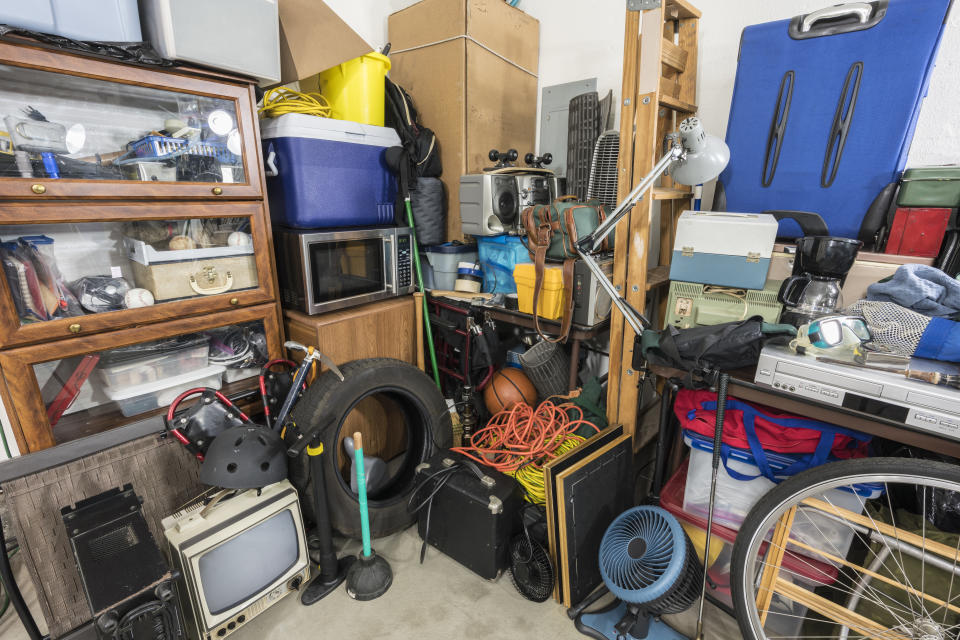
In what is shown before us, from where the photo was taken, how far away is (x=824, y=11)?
148 centimetres

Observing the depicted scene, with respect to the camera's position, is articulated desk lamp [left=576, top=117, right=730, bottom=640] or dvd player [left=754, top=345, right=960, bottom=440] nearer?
dvd player [left=754, top=345, right=960, bottom=440]

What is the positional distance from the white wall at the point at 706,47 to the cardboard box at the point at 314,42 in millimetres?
855

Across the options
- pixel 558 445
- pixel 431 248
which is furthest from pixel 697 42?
pixel 558 445

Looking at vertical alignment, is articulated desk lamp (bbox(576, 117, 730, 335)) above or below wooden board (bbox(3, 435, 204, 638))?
above

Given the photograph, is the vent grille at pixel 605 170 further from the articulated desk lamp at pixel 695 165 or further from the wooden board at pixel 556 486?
the wooden board at pixel 556 486

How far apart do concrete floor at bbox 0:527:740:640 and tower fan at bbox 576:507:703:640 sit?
0.34ft

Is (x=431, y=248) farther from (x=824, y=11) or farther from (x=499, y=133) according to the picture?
A: (x=824, y=11)

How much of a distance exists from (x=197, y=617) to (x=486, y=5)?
2805 mm

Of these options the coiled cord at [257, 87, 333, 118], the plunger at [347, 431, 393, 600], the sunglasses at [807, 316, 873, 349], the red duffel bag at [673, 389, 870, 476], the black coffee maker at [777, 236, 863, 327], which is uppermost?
the coiled cord at [257, 87, 333, 118]

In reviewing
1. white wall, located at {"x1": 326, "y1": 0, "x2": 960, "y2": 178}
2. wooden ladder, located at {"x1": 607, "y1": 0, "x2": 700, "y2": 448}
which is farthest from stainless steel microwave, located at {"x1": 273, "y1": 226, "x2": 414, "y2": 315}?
white wall, located at {"x1": 326, "y1": 0, "x2": 960, "y2": 178}

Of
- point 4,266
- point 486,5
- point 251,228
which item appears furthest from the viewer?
point 486,5

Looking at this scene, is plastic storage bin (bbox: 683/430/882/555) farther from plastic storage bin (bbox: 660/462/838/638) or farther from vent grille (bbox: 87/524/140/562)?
vent grille (bbox: 87/524/140/562)

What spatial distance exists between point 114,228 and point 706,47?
2.59 m

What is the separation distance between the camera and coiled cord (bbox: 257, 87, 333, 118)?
1.88 metres
